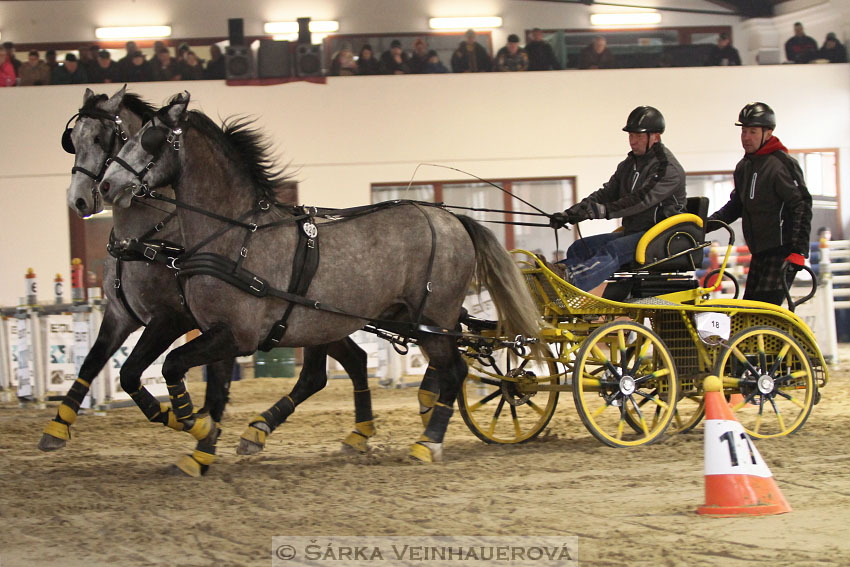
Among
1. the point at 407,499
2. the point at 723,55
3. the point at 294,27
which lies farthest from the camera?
the point at 294,27

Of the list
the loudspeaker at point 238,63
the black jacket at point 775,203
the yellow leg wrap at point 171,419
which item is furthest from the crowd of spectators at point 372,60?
the yellow leg wrap at point 171,419

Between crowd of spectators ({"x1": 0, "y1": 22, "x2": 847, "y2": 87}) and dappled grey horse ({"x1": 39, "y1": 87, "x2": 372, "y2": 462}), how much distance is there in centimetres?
864

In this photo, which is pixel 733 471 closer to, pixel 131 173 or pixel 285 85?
pixel 131 173

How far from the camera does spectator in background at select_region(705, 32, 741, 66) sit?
15523mm

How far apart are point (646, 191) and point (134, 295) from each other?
3199mm

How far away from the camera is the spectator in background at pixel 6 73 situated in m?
14.4

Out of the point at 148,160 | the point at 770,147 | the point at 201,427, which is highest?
the point at 770,147

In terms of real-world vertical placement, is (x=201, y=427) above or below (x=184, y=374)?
below

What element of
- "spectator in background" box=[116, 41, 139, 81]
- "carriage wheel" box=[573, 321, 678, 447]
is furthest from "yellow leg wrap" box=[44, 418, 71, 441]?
"spectator in background" box=[116, 41, 139, 81]

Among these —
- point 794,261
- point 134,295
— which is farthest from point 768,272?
point 134,295

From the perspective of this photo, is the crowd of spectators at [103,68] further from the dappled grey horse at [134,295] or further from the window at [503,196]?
the dappled grey horse at [134,295]

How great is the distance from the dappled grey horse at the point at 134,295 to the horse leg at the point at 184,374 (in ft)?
0.61

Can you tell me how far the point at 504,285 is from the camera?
6219mm

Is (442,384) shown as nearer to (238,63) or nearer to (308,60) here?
(308,60)
